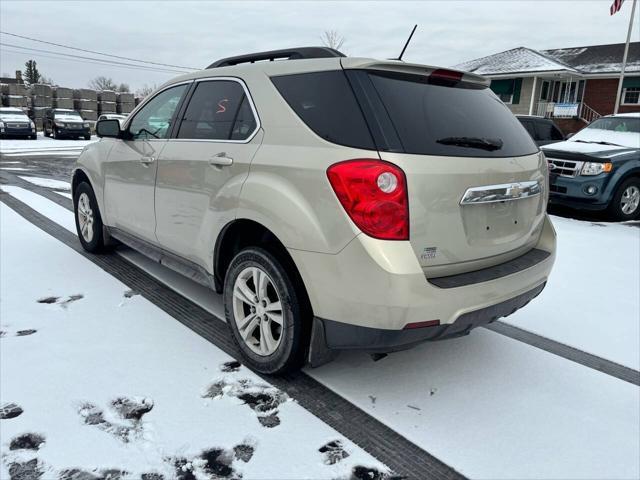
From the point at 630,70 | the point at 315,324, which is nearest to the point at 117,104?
the point at 630,70

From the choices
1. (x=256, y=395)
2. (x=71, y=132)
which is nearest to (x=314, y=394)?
(x=256, y=395)

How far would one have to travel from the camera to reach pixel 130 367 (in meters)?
2.82

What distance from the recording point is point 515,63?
1195 inches

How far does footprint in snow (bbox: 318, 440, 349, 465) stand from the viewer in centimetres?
212

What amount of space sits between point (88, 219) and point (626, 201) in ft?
26.1

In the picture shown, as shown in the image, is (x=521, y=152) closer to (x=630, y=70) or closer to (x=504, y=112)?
(x=504, y=112)

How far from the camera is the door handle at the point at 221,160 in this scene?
285 cm

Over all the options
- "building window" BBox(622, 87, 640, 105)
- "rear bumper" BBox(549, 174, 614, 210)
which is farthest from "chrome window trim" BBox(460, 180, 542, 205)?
"building window" BBox(622, 87, 640, 105)

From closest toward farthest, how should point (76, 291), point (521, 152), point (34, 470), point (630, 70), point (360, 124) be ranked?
point (34, 470) → point (360, 124) → point (521, 152) → point (76, 291) → point (630, 70)

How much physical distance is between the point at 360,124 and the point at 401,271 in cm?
72

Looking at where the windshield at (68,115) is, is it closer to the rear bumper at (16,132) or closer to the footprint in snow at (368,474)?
the rear bumper at (16,132)

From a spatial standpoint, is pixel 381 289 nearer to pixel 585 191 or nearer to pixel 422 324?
pixel 422 324

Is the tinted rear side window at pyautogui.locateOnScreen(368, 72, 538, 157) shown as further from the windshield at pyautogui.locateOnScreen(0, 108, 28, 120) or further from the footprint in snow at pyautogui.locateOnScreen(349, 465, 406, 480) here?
the windshield at pyautogui.locateOnScreen(0, 108, 28, 120)

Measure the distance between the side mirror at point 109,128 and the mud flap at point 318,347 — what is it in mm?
2641
